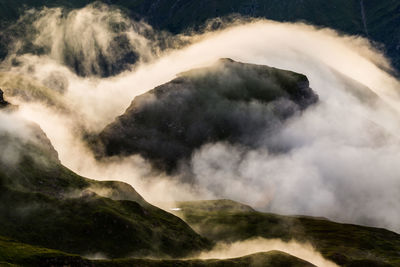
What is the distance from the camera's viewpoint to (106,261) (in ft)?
614

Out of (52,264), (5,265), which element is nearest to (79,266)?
(52,264)

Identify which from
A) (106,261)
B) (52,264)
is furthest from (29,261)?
(106,261)

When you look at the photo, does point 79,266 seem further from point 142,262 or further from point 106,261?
point 142,262

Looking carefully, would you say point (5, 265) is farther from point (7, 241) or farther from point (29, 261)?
point (7, 241)

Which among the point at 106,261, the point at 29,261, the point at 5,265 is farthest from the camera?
the point at 106,261

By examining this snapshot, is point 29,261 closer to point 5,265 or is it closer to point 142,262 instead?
point 5,265

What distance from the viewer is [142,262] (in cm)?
19675

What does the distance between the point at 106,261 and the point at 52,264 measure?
70.4 ft

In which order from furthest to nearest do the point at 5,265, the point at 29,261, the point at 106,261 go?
the point at 106,261 < the point at 29,261 < the point at 5,265

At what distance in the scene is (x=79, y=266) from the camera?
173875mm

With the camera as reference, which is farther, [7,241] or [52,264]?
[7,241]

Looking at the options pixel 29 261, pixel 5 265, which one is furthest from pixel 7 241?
pixel 5 265

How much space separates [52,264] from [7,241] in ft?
98.1

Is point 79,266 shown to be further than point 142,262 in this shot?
No
